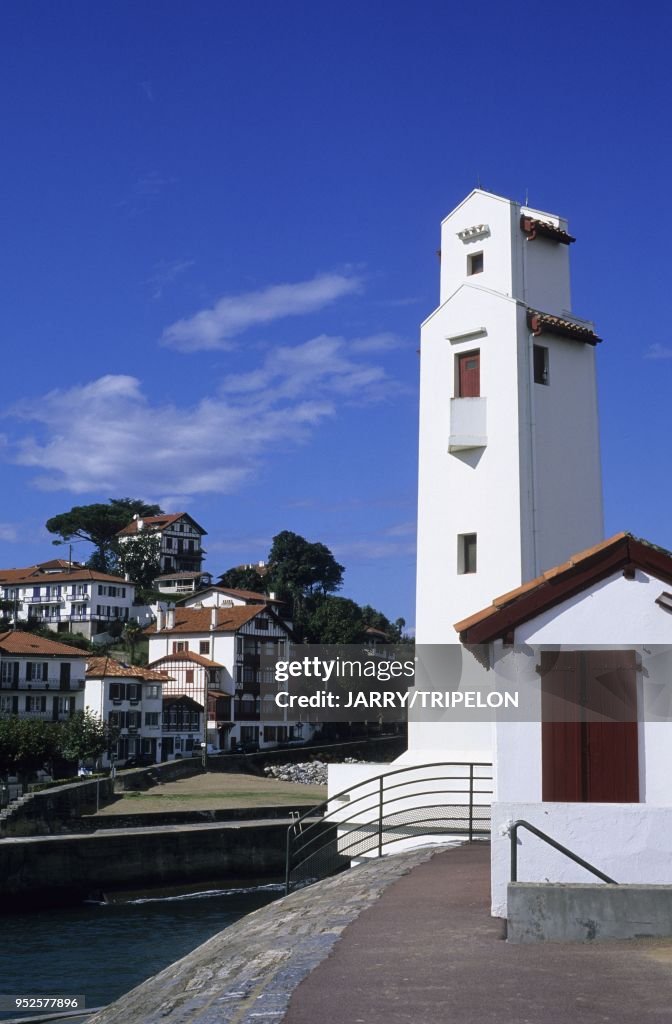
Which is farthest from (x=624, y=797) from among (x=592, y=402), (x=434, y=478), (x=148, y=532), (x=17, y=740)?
(x=148, y=532)

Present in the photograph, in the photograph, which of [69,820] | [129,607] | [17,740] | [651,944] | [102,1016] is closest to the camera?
[651,944]

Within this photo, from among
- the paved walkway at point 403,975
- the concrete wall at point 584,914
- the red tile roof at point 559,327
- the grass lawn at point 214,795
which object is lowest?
the grass lawn at point 214,795

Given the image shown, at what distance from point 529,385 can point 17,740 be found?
3584 centimetres

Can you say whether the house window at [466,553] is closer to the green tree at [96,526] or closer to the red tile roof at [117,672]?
the red tile roof at [117,672]

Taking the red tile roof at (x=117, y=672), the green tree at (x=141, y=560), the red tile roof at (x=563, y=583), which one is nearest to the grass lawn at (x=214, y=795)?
the red tile roof at (x=117, y=672)

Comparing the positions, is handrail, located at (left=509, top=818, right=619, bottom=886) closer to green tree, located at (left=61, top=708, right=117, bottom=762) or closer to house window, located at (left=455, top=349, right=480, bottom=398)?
house window, located at (left=455, top=349, right=480, bottom=398)

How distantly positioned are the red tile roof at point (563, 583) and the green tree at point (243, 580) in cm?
11228

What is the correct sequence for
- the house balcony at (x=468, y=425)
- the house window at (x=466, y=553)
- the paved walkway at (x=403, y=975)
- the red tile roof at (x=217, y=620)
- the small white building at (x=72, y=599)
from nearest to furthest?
the paved walkway at (x=403, y=975)
the house window at (x=466, y=553)
the house balcony at (x=468, y=425)
the red tile roof at (x=217, y=620)
the small white building at (x=72, y=599)

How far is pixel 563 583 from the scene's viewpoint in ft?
36.3

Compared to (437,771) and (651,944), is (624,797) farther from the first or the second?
(437,771)

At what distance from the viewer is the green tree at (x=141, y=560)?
4796 inches

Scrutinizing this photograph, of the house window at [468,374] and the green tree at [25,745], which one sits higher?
the house window at [468,374]

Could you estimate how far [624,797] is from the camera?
34.8 feet

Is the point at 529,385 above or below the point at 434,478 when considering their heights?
above
